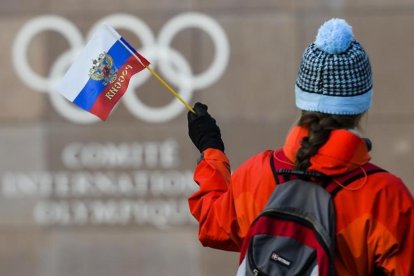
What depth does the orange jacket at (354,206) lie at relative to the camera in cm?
237

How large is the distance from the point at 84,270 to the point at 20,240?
55cm

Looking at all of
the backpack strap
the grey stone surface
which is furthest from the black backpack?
the grey stone surface

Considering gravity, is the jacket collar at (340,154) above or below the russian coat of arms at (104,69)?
below

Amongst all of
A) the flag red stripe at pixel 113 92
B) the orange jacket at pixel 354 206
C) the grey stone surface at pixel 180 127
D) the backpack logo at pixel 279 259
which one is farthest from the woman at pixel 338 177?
the grey stone surface at pixel 180 127

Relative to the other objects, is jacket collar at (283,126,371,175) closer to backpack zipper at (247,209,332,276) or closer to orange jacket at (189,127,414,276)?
orange jacket at (189,127,414,276)

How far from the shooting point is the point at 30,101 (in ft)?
22.6

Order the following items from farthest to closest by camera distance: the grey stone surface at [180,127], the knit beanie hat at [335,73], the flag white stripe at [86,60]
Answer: the grey stone surface at [180,127] < the flag white stripe at [86,60] < the knit beanie hat at [335,73]

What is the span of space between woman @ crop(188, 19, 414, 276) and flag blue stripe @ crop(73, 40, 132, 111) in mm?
683

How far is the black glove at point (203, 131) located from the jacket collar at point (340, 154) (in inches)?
19.8

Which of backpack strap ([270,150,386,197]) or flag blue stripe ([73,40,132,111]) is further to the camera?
flag blue stripe ([73,40,132,111])

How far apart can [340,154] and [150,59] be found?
452 cm

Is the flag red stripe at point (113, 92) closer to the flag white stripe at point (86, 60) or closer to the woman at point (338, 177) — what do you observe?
the flag white stripe at point (86, 60)

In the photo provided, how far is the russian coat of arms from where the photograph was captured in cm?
314

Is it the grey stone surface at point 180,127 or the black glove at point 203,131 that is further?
the grey stone surface at point 180,127
